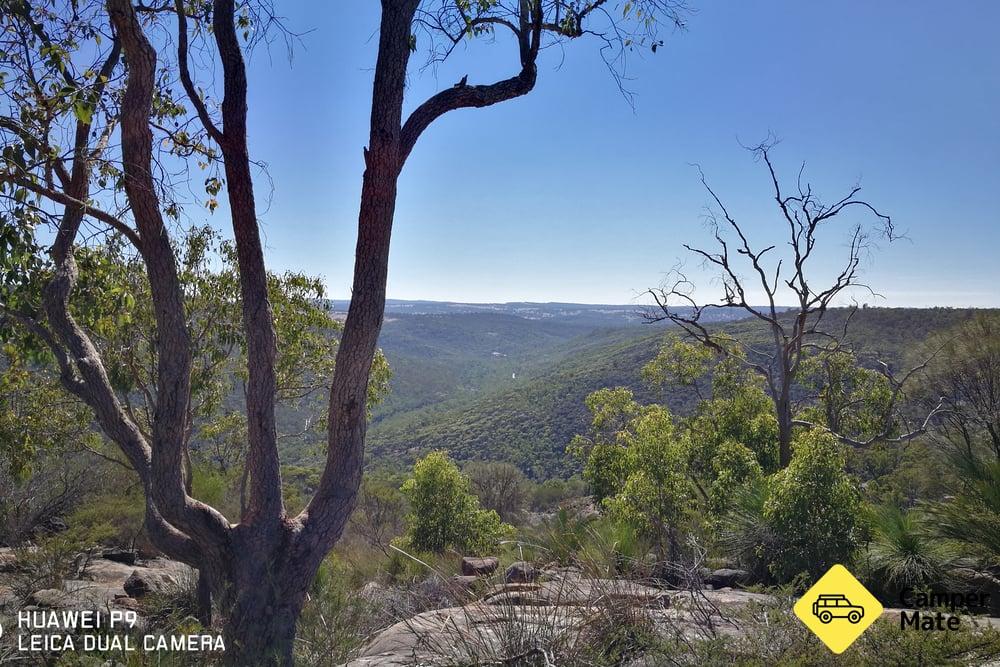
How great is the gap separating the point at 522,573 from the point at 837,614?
2015 millimetres

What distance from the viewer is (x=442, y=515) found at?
1409 centimetres

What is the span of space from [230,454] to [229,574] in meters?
9.03

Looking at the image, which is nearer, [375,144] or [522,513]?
[375,144]

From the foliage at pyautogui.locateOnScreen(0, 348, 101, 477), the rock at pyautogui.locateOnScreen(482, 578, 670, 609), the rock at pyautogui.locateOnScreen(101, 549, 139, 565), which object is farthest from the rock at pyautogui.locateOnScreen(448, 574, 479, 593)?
the rock at pyautogui.locateOnScreen(101, 549, 139, 565)

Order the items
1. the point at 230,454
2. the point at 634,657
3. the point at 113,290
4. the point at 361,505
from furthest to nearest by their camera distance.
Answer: the point at 361,505 < the point at 230,454 < the point at 113,290 < the point at 634,657

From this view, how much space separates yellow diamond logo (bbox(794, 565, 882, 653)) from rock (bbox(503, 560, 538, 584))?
1666 mm

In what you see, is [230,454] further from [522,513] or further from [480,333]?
[480,333]

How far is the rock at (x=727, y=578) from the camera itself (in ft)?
22.8

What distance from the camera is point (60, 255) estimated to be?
4.89 metres

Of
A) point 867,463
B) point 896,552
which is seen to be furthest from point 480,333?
point 896,552

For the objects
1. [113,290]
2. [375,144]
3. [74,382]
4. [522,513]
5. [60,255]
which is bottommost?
[522,513]

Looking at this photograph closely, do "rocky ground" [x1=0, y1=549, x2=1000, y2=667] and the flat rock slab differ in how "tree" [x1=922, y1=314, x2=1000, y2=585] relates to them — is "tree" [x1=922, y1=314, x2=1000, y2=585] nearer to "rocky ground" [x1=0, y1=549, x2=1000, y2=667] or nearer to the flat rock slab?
"rocky ground" [x1=0, y1=549, x2=1000, y2=667]

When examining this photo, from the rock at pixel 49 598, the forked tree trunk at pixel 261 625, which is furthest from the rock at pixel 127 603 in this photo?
the forked tree trunk at pixel 261 625

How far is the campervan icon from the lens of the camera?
11.7 ft
